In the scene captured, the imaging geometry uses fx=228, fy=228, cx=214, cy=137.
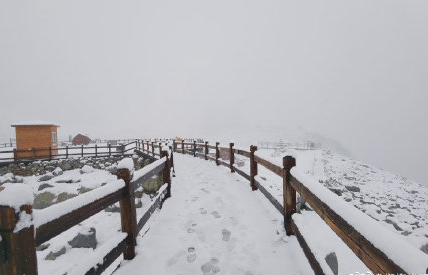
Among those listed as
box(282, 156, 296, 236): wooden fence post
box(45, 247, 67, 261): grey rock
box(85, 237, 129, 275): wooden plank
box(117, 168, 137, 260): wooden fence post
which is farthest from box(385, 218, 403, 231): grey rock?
box(45, 247, 67, 261): grey rock

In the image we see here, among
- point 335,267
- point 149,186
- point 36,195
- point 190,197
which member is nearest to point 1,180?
point 36,195

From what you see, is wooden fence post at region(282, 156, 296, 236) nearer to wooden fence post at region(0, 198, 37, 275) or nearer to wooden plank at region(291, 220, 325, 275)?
wooden plank at region(291, 220, 325, 275)

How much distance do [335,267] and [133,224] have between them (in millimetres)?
3198

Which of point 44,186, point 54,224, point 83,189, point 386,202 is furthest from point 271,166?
point 44,186

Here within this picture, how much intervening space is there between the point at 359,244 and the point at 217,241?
2.78 m

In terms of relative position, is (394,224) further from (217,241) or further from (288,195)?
(217,241)

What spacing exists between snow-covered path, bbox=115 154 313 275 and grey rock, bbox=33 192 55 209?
1027 cm

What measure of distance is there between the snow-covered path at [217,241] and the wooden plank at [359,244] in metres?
1.26

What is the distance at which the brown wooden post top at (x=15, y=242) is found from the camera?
1.57 meters

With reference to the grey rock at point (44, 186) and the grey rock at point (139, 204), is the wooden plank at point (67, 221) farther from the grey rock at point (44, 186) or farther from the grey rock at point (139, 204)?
the grey rock at point (44, 186)

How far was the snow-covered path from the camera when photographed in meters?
3.23

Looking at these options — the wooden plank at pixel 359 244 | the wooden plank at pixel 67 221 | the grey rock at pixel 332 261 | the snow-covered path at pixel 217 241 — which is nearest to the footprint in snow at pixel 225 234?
the snow-covered path at pixel 217 241

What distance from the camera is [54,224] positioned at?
6.38ft

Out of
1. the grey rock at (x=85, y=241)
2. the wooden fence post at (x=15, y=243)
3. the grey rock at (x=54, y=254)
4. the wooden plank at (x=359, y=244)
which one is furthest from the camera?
the grey rock at (x=85, y=241)
